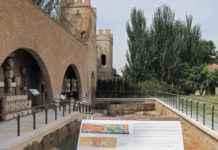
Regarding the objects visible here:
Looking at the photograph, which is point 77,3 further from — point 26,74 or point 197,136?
point 197,136

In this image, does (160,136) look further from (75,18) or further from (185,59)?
(185,59)

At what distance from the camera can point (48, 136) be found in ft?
33.7

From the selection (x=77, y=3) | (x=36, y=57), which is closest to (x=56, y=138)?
(x=36, y=57)

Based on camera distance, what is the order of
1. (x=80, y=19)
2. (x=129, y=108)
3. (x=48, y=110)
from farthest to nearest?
(x=129, y=108), (x=80, y=19), (x=48, y=110)

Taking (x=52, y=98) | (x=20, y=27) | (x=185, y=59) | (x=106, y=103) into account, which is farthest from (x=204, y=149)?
(x=185, y=59)

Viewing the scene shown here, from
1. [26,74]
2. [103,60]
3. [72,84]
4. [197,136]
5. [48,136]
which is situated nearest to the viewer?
[48,136]

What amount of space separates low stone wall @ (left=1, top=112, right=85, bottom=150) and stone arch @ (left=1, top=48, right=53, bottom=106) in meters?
3.34

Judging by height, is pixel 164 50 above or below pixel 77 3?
below

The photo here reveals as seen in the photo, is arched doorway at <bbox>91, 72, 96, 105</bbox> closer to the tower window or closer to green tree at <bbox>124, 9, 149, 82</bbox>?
green tree at <bbox>124, 9, 149, 82</bbox>

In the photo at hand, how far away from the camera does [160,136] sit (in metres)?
5.69

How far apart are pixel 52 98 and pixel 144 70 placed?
23506 mm

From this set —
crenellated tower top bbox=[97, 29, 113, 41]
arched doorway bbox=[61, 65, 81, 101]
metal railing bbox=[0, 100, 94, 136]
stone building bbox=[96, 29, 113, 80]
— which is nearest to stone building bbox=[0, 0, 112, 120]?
arched doorway bbox=[61, 65, 81, 101]

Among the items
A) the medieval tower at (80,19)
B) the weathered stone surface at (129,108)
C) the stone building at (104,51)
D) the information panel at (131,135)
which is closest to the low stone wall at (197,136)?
the information panel at (131,135)

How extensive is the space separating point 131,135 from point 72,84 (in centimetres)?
2203
